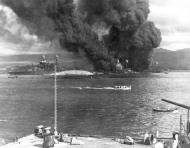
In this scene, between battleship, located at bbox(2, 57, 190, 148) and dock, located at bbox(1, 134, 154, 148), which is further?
dock, located at bbox(1, 134, 154, 148)

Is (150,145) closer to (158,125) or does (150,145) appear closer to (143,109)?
(158,125)

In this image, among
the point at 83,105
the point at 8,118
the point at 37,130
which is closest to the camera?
the point at 37,130

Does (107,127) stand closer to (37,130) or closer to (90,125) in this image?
(90,125)

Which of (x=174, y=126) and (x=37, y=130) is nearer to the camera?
(x=37, y=130)

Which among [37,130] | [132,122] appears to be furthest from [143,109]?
[37,130]

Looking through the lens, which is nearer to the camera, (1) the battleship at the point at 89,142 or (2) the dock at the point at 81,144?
(1) the battleship at the point at 89,142

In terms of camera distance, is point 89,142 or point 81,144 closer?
point 81,144

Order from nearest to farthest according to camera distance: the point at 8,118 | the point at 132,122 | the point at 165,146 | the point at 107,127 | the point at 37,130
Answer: the point at 165,146 < the point at 37,130 < the point at 107,127 < the point at 132,122 < the point at 8,118

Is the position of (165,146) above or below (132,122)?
above

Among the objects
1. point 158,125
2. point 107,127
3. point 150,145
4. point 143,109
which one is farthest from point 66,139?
point 143,109
